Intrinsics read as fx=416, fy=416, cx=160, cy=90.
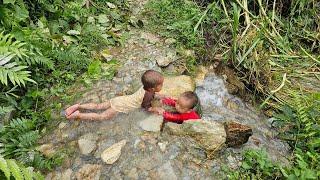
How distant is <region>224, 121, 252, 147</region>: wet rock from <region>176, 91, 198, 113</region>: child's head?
12.9 inches

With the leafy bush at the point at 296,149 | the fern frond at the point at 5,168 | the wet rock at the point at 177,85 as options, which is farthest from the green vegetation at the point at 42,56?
the leafy bush at the point at 296,149

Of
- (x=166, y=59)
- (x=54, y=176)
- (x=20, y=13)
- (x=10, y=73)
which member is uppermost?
(x=20, y=13)

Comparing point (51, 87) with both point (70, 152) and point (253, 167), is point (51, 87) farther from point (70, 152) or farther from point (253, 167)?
point (253, 167)

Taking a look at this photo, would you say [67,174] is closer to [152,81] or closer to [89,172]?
[89,172]

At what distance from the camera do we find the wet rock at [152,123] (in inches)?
137

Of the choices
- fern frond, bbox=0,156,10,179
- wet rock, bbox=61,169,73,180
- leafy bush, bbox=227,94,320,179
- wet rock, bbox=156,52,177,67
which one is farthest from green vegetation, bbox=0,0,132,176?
leafy bush, bbox=227,94,320,179

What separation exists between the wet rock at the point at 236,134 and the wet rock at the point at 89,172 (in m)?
1.05

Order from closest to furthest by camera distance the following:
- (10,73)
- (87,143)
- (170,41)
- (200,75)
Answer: (10,73), (87,143), (200,75), (170,41)

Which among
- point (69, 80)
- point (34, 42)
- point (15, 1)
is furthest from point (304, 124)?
point (15, 1)

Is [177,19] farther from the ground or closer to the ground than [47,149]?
farther from the ground

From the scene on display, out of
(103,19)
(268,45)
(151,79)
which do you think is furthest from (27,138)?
(268,45)

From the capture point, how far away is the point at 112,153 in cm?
322

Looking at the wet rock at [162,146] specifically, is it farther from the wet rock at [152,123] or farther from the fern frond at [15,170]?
the fern frond at [15,170]

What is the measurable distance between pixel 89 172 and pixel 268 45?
8.50 ft
